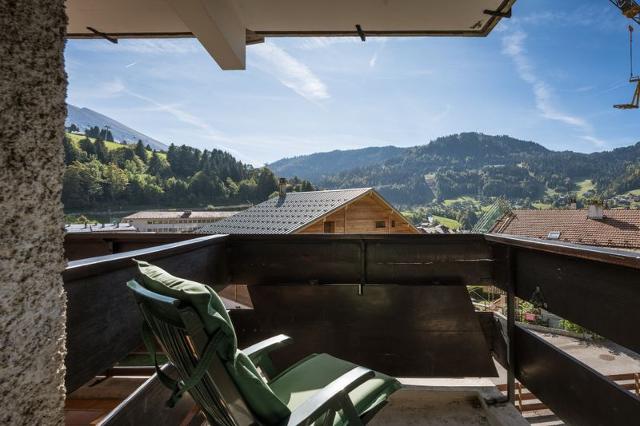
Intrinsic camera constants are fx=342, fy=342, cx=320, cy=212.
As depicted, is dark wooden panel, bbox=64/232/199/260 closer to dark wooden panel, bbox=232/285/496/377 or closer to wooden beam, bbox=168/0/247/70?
dark wooden panel, bbox=232/285/496/377

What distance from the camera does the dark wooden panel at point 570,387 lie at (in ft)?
4.18

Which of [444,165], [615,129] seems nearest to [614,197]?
[444,165]

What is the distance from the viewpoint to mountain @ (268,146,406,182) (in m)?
171

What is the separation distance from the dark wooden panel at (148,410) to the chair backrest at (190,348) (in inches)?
10.9

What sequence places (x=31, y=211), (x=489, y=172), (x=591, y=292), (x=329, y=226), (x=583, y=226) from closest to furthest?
(x=31, y=211) < (x=591, y=292) < (x=329, y=226) < (x=583, y=226) < (x=489, y=172)

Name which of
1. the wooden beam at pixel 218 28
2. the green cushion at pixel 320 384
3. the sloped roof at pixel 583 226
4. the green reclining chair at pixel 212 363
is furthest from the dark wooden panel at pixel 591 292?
the sloped roof at pixel 583 226

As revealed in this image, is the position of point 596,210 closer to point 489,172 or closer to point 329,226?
point 329,226

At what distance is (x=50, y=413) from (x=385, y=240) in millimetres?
2151

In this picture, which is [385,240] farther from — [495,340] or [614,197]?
[614,197]

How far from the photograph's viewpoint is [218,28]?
85.9 inches

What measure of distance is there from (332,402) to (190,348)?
0.46 m

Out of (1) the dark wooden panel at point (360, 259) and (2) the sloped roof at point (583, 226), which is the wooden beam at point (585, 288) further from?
(2) the sloped roof at point (583, 226)

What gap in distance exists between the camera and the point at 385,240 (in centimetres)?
250

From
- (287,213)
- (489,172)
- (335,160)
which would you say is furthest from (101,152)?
(335,160)
